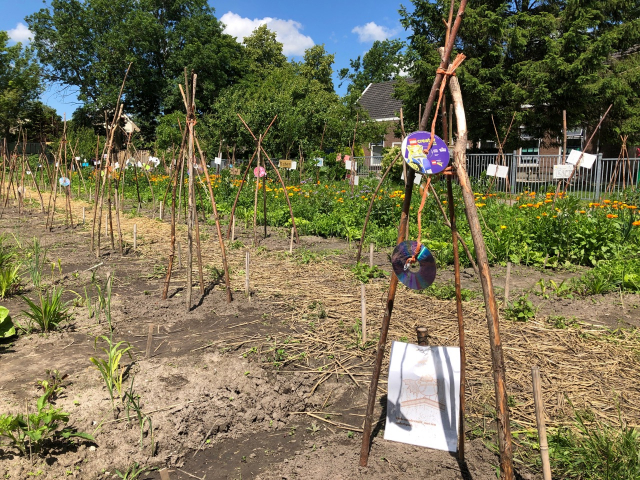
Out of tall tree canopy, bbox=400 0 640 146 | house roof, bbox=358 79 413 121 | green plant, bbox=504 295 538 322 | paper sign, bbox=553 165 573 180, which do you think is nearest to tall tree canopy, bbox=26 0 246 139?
house roof, bbox=358 79 413 121

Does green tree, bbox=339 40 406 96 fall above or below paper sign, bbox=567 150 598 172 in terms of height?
above

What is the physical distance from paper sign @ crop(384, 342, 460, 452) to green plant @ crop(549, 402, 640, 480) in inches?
19.4

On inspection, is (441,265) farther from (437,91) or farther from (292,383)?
(437,91)

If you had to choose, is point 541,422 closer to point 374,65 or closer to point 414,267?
point 414,267

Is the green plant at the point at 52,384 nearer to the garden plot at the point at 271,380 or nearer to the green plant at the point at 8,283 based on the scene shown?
the garden plot at the point at 271,380

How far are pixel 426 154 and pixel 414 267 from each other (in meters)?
0.46

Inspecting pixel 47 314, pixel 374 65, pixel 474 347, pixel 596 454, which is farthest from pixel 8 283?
pixel 374 65

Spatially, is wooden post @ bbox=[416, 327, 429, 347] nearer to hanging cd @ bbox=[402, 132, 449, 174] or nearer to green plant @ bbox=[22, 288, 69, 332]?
hanging cd @ bbox=[402, 132, 449, 174]

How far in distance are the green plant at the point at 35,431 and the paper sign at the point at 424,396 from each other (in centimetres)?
152

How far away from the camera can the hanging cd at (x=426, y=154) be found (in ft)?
5.68

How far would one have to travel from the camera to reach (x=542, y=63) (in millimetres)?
15797

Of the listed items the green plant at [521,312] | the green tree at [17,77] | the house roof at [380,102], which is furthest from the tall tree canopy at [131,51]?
the green plant at [521,312]

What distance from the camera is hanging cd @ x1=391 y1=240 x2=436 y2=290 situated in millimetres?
1855

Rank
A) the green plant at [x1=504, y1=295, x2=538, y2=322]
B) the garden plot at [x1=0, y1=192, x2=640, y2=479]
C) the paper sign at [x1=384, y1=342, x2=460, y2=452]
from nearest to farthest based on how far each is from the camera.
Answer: the paper sign at [x1=384, y1=342, x2=460, y2=452]
the garden plot at [x1=0, y1=192, x2=640, y2=479]
the green plant at [x1=504, y1=295, x2=538, y2=322]
